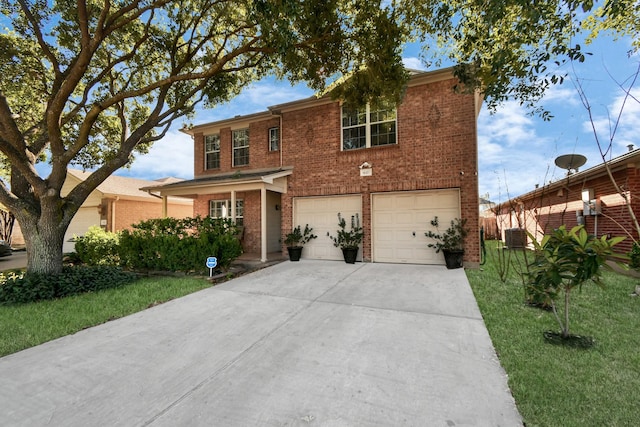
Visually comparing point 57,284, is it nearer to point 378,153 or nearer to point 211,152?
point 211,152

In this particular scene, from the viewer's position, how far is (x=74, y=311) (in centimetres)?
508

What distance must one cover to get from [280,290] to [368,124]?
6.48 metres

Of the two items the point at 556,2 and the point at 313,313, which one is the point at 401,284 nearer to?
the point at 313,313

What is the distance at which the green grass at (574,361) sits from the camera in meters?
2.30

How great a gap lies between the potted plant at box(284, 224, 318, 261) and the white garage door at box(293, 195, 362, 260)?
0.52 feet

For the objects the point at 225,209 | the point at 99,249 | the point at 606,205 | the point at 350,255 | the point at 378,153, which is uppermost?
the point at 378,153

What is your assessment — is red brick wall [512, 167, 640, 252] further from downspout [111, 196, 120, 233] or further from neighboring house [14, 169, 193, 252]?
downspout [111, 196, 120, 233]

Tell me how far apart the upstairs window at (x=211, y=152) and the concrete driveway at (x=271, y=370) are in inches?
351

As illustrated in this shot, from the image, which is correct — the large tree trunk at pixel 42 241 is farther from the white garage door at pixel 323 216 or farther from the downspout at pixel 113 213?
the downspout at pixel 113 213

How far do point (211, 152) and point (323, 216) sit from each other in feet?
21.3

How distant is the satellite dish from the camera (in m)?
6.36

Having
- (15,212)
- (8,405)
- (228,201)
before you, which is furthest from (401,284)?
(15,212)

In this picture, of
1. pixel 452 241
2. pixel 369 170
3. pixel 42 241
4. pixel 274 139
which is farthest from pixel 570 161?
pixel 42 241

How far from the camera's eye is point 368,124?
9.82 meters
